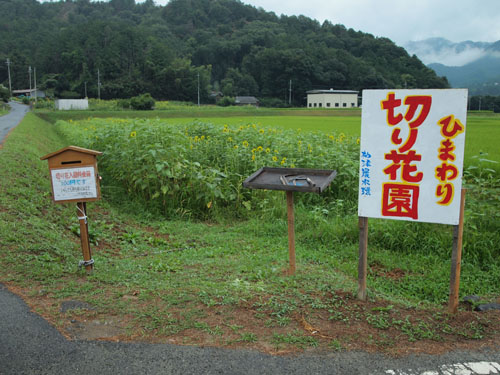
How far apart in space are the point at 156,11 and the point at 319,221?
364ft

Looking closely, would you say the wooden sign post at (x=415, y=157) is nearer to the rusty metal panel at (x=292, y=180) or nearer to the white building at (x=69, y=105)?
the rusty metal panel at (x=292, y=180)

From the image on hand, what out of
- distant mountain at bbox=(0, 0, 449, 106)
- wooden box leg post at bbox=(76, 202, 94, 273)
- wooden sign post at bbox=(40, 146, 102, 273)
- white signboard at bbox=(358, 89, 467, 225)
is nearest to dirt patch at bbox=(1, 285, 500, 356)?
wooden box leg post at bbox=(76, 202, 94, 273)

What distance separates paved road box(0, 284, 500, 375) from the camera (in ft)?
8.87

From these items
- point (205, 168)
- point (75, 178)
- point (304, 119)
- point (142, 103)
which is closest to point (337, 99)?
point (142, 103)

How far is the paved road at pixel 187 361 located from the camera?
2.70 meters

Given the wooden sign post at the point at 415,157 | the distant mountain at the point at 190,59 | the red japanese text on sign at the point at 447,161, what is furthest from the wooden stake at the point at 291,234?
the distant mountain at the point at 190,59

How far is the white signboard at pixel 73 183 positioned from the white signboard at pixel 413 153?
8.87 ft

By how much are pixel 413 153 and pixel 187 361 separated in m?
2.38

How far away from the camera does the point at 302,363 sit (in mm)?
2775

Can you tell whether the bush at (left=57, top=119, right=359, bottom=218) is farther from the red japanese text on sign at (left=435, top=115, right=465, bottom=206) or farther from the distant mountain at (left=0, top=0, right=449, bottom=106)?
Answer: the distant mountain at (left=0, top=0, right=449, bottom=106)

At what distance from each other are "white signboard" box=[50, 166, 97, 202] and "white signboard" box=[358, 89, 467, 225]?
2702mm

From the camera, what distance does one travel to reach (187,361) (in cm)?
278

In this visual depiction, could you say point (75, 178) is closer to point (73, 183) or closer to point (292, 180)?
point (73, 183)

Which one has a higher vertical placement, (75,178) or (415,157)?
(415,157)
